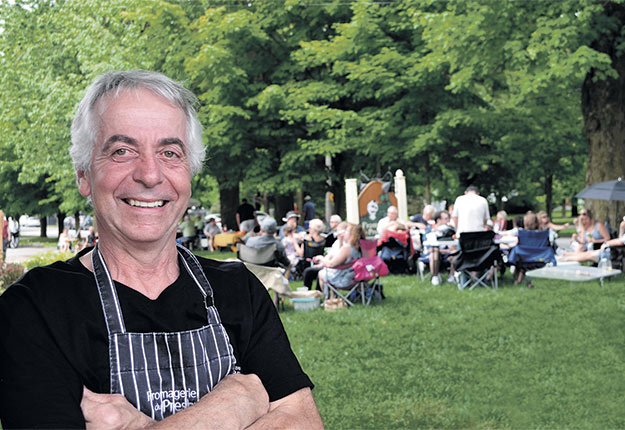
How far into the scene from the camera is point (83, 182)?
1.98 meters

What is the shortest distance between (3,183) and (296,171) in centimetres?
2208

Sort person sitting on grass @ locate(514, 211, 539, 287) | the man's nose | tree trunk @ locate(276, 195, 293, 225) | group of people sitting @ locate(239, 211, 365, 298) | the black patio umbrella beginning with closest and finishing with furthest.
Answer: the man's nose
group of people sitting @ locate(239, 211, 365, 298)
person sitting on grass @ locate(514, 211, 539, 287)
the black patio umbrella
tree trunk @ locate(276, 195, 293, 225)

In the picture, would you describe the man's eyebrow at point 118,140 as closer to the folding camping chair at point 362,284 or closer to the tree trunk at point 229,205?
the folding camping chair at point 362,284

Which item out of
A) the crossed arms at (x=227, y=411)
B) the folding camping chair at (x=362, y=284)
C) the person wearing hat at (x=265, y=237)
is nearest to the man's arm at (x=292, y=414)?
the crossed arms at (x=227, y=411)

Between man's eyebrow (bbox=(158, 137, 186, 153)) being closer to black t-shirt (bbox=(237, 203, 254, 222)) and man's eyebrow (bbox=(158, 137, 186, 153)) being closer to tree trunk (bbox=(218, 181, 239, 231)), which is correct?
black t-shirt (bbox=(237, 203, 254, 222))

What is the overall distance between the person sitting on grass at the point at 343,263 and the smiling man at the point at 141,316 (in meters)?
9.77

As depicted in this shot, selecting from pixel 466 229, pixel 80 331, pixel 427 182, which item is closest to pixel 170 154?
pixel 80 331

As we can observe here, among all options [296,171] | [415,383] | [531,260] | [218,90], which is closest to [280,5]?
[218,90]

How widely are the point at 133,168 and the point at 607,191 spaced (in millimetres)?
14791

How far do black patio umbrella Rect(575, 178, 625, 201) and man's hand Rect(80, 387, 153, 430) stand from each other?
1458cm

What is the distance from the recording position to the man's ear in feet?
6.40

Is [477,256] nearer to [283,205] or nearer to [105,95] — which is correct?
[105,95]

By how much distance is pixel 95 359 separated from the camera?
5.62 feet

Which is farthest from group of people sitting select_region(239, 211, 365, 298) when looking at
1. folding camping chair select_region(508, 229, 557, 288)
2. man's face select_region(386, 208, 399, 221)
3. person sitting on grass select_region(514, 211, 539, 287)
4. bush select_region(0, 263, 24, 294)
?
bush select_region(0, 263, 24, 294)
